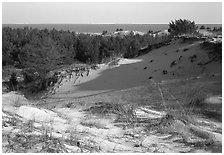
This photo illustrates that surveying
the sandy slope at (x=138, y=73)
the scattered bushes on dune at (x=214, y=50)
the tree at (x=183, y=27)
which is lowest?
the sandy slope at (x=138, y=73)

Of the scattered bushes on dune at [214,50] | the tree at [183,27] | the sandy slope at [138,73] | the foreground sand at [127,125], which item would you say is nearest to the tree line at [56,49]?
the tree at [183,27]

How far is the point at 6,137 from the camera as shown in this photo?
3105mm

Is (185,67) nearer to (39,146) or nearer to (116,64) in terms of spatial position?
(116,64)

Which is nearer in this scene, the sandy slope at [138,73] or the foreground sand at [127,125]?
the foreground sand at [127,125]

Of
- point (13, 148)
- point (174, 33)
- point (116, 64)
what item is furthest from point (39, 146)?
point (174, 33)

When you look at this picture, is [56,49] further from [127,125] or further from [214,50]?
[127,125]

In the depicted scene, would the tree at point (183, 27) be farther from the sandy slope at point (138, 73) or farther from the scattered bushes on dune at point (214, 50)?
the scattered bushes on dune at point (214, 50)

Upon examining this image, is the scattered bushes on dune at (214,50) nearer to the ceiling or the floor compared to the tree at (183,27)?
nearer to the floor

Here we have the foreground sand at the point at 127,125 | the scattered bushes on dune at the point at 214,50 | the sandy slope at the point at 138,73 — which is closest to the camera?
the foreground sand at the point at 127,125

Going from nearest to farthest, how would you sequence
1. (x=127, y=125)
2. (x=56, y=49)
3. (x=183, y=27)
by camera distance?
(x=127, y=125), (x=183, y=27), (x=56, y=49)

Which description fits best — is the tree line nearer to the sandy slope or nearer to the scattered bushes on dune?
the sandy slope

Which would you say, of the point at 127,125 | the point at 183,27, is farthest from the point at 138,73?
the point at 183,27

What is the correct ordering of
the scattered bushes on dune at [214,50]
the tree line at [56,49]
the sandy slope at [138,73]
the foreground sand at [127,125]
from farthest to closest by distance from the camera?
the tree line at [56,49] → the scattered bushes on dune at [214,50] → the sandy slope at [138,73] → the foreground sand at [127,125]

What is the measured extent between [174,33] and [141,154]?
16538 millimetres
